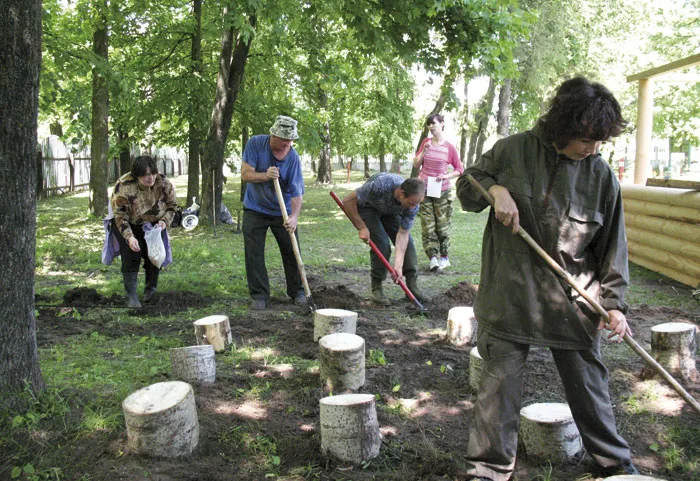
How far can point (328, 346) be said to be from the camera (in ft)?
13.1

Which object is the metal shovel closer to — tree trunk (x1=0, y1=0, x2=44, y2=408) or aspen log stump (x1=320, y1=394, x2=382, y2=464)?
tree trunk (x1=0, y1=0, x2=44, y2=408)

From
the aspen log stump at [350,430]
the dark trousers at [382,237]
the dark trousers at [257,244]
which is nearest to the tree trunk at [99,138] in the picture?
the dark trousers at [257,244]

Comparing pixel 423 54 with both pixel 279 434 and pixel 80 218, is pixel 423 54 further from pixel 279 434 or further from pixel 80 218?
pixel 80 218

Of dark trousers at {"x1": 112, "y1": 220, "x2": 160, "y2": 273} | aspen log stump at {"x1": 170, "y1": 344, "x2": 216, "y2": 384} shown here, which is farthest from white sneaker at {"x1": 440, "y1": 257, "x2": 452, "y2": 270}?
aspen log stump at {"x1": 170, "y1": 344, "x2": 216, "y2": 384}

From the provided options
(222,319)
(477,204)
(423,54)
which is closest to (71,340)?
(222,319)

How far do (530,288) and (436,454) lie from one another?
42.1 inches

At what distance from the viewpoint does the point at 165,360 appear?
181 inches

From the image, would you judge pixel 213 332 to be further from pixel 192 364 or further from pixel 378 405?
pixel 378 405

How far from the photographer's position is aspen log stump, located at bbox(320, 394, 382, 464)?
3.16 meters

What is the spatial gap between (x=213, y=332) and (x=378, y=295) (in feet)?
7.47

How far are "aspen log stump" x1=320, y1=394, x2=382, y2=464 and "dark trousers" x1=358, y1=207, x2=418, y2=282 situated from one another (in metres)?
3.33

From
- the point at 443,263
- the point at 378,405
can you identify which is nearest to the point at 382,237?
the point at 443,263

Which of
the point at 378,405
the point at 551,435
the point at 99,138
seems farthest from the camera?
the point at 99,138

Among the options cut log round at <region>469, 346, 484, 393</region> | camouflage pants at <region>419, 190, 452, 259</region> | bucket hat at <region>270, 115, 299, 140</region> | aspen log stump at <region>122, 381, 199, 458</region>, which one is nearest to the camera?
aspen log stump at <region>122, 381, 199, 458</region>
